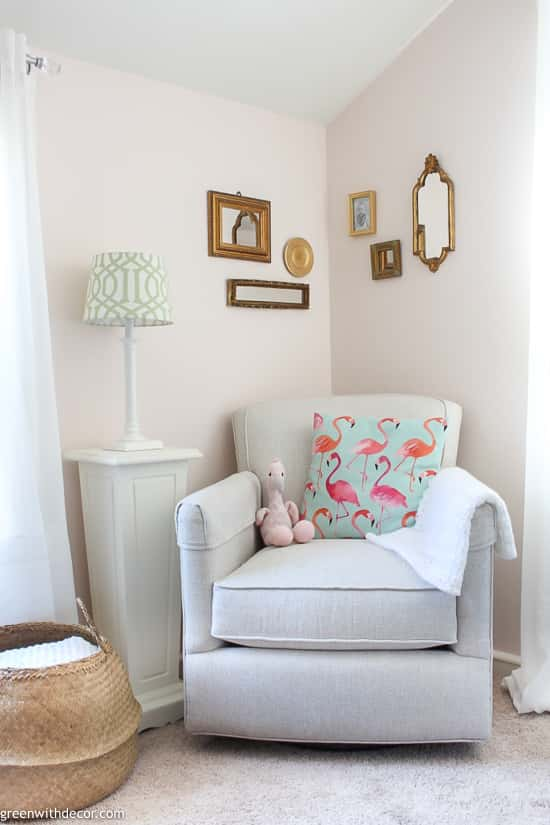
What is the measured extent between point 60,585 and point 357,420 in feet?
3.52

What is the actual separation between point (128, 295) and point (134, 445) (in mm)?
430

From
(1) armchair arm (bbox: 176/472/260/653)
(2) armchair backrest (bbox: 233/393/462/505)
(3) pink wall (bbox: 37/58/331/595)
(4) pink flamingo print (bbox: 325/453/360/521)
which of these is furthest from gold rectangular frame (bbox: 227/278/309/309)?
(1) armchair arm (bbox: 176/472/260/653)

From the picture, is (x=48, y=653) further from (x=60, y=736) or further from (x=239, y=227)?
(x=239, y=227)

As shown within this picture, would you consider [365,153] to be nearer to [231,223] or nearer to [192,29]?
[231,223]

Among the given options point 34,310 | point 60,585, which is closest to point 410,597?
point 60,585

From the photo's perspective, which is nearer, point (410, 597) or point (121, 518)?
point (410, 597)

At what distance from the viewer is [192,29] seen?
269 centimetres

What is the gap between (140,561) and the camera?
2367 mm

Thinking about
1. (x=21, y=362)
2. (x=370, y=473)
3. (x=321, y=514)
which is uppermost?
(x=21, y=362)

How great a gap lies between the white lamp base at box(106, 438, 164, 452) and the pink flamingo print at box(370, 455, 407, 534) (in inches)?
27.2

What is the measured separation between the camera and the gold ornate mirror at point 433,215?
115 inches

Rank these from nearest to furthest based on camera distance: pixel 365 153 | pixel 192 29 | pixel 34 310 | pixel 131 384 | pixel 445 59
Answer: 1. pixel 34 310
2. pixel 131 384
3. pixel 192 29
4. pixel 445 59
5. pixel 365 153

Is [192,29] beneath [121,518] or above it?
above

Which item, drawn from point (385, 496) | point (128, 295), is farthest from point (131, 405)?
point (385, 496)
